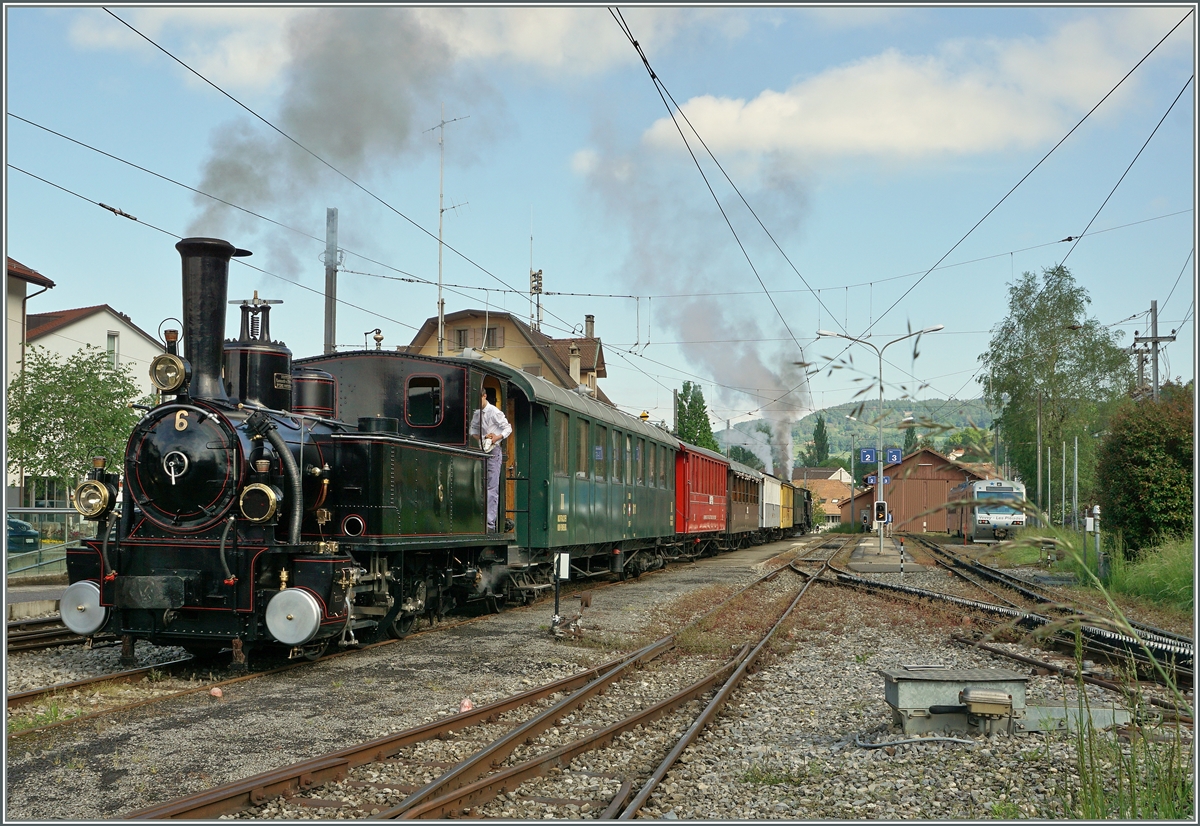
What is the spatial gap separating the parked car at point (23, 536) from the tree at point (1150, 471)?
2097 cm

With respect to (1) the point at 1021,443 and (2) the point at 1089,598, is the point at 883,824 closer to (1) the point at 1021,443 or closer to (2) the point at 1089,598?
(2) the point at 1089,598

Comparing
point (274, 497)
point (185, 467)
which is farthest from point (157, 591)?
point (274, 497)

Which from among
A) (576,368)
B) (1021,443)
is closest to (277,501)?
(576,368)

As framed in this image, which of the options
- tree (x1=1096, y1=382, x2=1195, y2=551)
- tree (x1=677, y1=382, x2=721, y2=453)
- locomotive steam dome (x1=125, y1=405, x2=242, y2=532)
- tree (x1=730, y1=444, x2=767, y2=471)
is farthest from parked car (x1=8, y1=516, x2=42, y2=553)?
tree (x1=677, y1=382, x2=721, y2=453)

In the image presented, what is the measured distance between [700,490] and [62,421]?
52.9ft

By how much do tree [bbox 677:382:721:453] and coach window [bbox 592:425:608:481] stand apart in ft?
165

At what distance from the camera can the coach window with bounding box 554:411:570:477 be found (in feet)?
43.0

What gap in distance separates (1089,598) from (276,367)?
1164cm

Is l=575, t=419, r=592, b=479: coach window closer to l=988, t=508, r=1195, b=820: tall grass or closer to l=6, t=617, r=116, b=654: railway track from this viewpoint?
l=6, t=617, r=116, b=654: railway track

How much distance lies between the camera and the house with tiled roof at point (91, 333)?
3512cm

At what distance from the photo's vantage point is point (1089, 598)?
13.9 metres

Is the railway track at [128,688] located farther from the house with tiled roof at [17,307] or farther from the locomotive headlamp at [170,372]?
the house with tiled roof at [17,307]

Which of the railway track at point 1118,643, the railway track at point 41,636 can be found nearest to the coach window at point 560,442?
the railway track at point 1118,643

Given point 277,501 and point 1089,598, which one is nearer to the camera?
point 277,501
